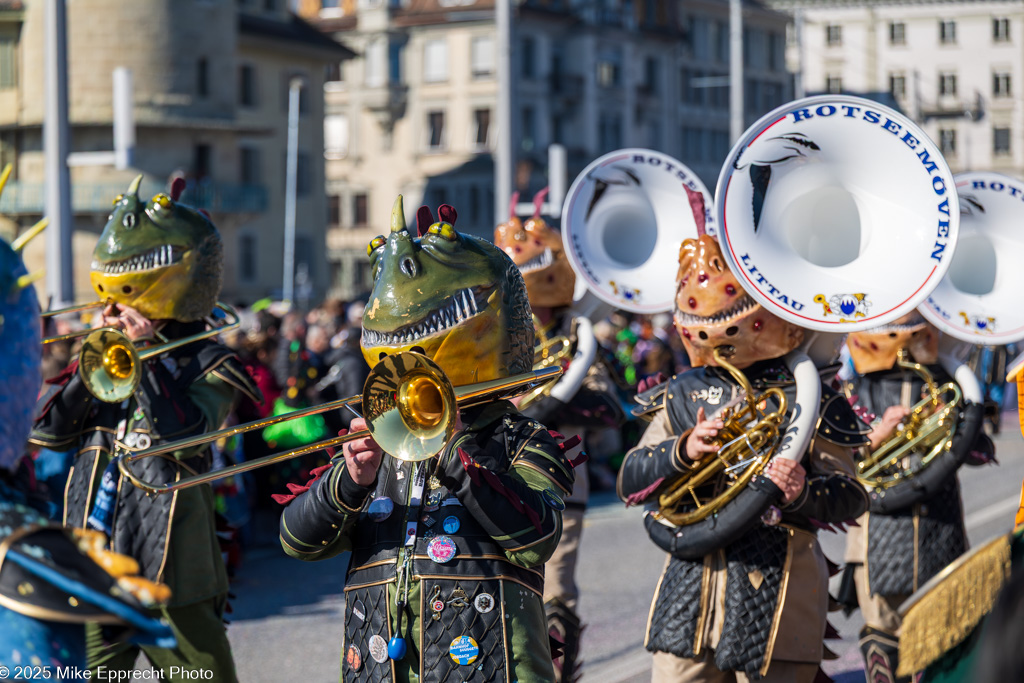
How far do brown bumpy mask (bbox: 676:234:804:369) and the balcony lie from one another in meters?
29.9

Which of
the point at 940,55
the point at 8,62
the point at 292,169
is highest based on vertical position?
the point at 940,55

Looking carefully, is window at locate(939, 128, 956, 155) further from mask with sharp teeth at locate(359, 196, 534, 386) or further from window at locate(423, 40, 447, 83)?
mask with sharp teeth at locate(359, 196, 534, 386)

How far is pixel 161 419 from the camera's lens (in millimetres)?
4742

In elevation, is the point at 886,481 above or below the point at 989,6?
below

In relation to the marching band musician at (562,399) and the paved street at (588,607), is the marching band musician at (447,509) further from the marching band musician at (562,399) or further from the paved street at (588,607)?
the paved street at (588,607)

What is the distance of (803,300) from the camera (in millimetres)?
4195

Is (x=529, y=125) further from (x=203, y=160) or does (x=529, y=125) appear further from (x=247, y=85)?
(x=203, y=160)

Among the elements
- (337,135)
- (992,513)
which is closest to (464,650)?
(992,513)

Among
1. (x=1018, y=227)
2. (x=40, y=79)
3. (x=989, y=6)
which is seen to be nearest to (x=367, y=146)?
(x=40, y=79)

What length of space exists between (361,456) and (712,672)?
5.60 feet

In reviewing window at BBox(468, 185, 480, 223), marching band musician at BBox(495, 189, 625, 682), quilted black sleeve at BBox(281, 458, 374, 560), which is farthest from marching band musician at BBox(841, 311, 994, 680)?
window at BBox(468, 185, 480, 223)

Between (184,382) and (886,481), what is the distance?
2979mm

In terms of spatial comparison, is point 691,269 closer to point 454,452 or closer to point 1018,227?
point 454,452

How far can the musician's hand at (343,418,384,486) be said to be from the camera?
3162 mm
